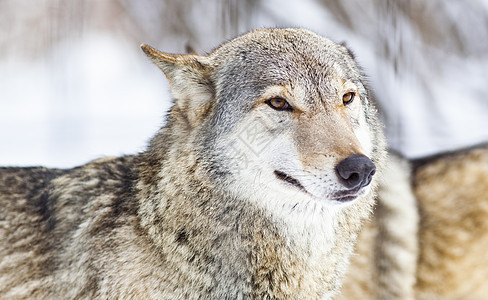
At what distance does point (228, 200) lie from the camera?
10.2ft

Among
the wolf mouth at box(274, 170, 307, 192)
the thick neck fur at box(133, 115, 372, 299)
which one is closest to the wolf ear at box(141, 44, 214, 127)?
the thick neck fur at box(133, 115, 372, 299)

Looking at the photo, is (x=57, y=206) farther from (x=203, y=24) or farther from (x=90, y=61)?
(x=90, y=61)

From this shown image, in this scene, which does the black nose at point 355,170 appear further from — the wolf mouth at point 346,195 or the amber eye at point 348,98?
the amber eye at point 348,98

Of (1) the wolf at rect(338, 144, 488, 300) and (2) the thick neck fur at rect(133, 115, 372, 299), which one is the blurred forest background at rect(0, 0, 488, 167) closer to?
(1) the wolf at rect(338, 144, 488, 300)

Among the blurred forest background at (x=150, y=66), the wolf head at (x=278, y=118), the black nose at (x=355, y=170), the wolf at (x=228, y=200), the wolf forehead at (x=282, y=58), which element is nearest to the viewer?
the black nose at (x=355, y=170)

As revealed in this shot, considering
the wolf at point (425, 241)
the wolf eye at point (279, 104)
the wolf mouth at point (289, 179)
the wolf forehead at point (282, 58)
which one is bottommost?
the wolf at point (425, 241)

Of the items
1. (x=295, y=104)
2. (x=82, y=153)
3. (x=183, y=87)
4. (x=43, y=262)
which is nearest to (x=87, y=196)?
(x=43, y=262)

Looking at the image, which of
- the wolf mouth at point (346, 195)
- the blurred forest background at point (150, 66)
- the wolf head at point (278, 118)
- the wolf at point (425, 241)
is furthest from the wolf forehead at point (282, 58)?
the blurred forest background at point (150, 66)

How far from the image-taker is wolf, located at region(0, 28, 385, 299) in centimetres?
303

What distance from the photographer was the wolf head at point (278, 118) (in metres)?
2.84

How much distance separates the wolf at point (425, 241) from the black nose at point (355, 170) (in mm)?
2520

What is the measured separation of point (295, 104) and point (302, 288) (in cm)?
104

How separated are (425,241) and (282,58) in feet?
10.2

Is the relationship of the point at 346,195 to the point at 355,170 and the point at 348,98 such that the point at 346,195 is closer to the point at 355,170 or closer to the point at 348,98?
the point at 355,170
